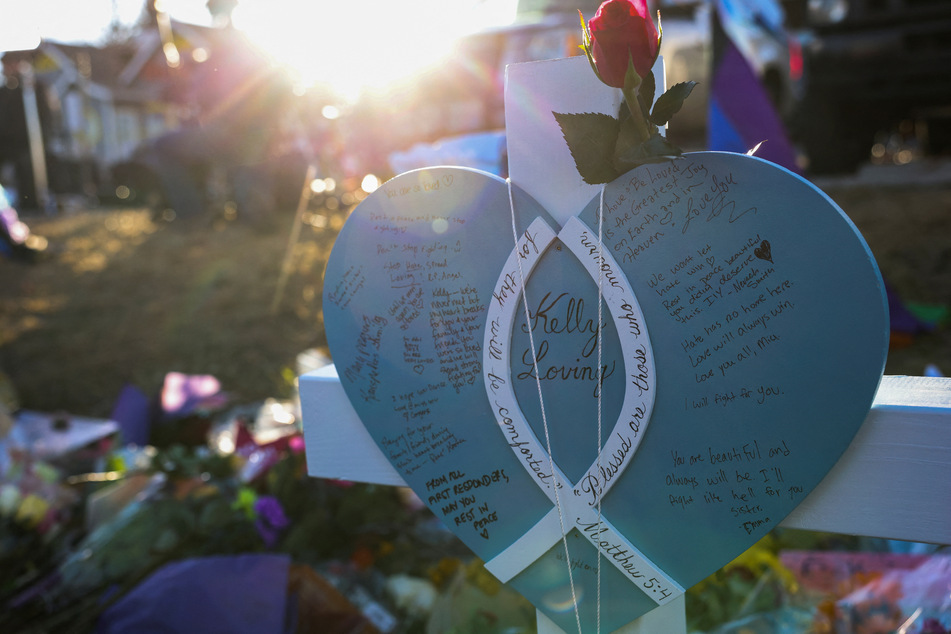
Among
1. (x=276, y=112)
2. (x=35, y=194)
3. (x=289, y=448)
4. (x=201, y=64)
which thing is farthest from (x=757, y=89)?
(x=35, y=194)

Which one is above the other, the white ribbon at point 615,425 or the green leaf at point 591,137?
the green leaf at point 591,137

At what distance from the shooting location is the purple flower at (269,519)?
1684 mm

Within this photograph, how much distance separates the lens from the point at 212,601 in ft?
4.62

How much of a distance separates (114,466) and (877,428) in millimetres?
2237

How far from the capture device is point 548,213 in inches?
35.5

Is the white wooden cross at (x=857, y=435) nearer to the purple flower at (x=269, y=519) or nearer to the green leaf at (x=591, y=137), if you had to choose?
the green leaf at (x=591, y=137)

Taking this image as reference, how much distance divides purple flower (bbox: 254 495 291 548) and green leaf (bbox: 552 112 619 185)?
1230mm

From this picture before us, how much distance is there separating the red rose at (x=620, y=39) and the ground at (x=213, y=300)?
2517 millimetres

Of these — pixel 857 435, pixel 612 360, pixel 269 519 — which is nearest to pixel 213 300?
pixel 269 519

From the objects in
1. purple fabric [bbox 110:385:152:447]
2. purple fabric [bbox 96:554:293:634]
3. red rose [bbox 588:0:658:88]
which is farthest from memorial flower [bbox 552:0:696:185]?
purple fabric [bbox 110:385:152:447]

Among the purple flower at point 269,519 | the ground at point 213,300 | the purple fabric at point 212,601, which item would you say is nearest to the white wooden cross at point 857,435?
the purple fabric at point 212,601

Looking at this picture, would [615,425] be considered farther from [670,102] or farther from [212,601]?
[212,601]

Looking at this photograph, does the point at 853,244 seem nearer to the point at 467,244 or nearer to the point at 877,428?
the point at 877,428

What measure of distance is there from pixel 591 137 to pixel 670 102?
0.10m
